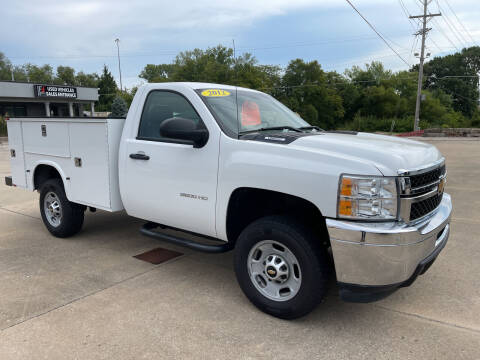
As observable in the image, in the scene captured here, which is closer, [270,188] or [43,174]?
[270,188]

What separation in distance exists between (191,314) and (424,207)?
6.84 ft

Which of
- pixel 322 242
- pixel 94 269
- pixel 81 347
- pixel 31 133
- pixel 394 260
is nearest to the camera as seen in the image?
pixel 394 260

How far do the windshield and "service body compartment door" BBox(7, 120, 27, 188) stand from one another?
3264mm

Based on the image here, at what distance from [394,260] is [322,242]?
609 mm

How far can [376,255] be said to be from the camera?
2715mm

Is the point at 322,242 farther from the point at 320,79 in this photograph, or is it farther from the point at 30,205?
the point at 320,79

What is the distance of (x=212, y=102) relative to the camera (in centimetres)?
382

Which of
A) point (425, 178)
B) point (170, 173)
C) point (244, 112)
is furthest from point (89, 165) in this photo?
point (425, 178)

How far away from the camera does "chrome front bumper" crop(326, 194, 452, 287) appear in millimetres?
2705

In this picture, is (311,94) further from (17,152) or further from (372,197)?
(372,197)

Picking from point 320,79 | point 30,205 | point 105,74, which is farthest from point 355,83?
point 30,205

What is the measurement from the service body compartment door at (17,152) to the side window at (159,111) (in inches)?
97.6

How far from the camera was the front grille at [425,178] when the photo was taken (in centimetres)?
290

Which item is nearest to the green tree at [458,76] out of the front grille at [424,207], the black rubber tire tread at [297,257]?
the front grille at [424,207]
